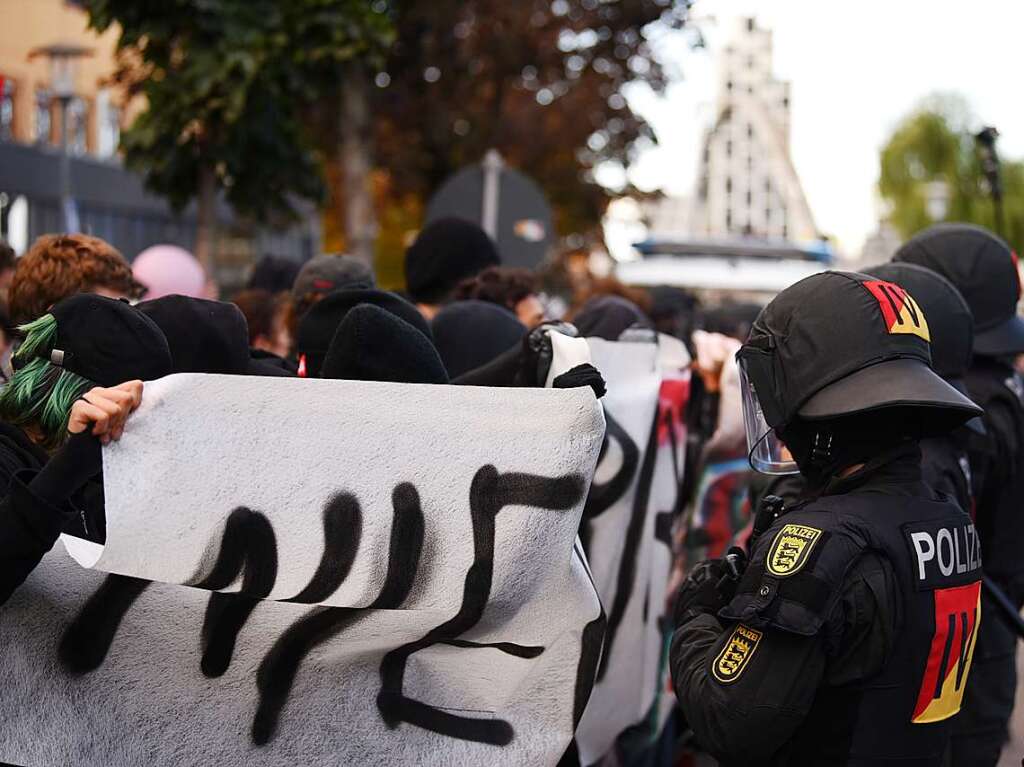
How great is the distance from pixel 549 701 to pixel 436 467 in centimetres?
51

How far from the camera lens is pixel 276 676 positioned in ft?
10.3

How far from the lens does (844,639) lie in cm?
273

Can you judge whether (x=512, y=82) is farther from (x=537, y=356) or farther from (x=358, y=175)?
(x=537, y=356)

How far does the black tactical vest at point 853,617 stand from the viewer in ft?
8.85

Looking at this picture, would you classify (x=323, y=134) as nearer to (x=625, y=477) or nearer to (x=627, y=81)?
(x=627, y=81)

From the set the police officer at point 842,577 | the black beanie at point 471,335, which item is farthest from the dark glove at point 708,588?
the black beanie at point 471,335

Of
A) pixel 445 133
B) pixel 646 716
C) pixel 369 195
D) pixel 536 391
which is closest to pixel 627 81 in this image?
pixel 445 133

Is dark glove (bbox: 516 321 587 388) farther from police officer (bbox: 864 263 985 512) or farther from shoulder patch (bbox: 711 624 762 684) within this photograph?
shoulder patch (bbox: 711 624 762 684)

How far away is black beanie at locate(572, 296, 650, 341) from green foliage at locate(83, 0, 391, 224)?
3114 millimetres

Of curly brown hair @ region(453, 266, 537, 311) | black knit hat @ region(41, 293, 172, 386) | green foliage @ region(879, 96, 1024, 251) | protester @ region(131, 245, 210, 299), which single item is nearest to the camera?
black knit hat @ region(41, 293, 172, 386)

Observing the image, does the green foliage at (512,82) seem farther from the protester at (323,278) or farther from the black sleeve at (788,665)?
the black sleeve at (788,665)

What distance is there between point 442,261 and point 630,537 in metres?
1.63

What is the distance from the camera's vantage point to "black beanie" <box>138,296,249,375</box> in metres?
3.48

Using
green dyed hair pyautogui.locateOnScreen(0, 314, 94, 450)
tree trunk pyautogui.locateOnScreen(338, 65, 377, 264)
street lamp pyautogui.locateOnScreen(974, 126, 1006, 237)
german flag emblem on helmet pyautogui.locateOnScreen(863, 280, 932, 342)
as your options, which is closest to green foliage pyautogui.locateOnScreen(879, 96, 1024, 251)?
tree trunk pyautogui.locateOnScreen(338, 65, 377, 264)
